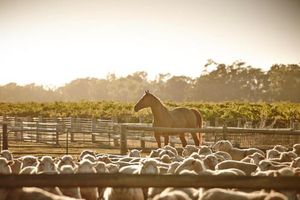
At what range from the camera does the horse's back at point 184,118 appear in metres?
16.5

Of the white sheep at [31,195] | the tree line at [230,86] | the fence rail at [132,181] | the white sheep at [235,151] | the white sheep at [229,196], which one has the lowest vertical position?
the white sheep at [235,151]

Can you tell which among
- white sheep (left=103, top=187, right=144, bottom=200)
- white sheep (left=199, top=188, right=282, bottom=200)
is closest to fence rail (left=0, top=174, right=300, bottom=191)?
white sheep (left=199, top=188, right=282, bottom=200)

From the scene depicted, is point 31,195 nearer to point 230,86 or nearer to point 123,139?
point 123,139

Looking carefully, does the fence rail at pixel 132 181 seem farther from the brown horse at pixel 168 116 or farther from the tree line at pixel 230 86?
the tree line at pixel 230 86

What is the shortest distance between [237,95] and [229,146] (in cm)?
10104

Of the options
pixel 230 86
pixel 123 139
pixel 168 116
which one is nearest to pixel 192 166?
pixel 123 139

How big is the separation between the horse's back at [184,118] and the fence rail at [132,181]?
13.6 meters

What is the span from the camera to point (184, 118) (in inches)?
663

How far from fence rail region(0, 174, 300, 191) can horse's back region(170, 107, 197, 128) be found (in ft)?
44.5

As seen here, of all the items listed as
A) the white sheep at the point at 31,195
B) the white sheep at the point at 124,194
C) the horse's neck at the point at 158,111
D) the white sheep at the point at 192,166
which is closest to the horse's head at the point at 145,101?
the horse's neck at the point at 158,111

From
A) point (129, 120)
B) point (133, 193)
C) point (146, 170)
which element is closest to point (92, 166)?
point (146, 170)

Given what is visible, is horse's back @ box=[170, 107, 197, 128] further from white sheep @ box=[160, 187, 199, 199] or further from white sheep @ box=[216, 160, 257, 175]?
white sheep @ box=[160, 187, 199, 199]

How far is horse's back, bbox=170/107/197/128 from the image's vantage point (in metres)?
16.5

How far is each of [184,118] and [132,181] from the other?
46.5 feet
